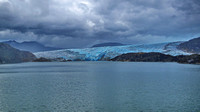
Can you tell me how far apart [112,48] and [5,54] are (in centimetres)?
7720

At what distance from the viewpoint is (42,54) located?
558 feet

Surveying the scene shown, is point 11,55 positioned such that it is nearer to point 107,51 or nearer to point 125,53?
point 107,51

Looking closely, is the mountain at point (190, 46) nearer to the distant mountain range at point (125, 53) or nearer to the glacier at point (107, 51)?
the distant mountain range at point (125, 53)

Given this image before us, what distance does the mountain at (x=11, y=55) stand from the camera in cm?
13988

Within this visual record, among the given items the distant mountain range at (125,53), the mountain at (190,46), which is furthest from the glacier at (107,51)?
the mountain at (190,46)

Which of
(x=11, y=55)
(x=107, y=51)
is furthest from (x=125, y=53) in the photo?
(x=11, y=55)

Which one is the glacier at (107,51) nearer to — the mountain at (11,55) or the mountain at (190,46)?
the mountain at (190,46)

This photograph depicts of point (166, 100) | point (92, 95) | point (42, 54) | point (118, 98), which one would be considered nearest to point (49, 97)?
point (92, 95)

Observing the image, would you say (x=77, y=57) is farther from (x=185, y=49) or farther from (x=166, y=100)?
(x=166, y=100)

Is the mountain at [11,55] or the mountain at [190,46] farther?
the mountain at [11,55]

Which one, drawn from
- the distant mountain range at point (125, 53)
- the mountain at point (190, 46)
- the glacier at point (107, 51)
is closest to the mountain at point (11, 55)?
the distant mountain range at point (125, 53)

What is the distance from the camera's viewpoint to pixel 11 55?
149 meters

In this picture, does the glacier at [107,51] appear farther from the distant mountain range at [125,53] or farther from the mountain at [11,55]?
the mountain at [11,55]

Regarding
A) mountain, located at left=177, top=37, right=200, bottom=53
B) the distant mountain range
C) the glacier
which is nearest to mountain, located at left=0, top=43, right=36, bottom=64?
the distant mountain range
